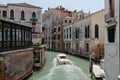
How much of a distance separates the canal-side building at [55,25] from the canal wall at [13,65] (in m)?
30.3

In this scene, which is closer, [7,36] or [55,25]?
[7,36]

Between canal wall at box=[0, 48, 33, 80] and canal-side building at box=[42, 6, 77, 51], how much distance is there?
30.3 meters

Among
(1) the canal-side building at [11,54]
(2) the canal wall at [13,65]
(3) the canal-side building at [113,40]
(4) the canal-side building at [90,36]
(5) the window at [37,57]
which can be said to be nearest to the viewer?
(3) the canal-side building at [113,40]

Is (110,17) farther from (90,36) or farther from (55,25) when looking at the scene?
(55,25)

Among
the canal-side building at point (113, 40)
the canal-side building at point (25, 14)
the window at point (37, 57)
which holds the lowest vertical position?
the window at point (37, 57)

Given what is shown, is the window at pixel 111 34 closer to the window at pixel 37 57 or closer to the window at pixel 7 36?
the window at pixel 7 36

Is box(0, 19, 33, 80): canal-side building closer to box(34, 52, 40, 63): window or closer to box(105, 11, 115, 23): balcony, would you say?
box(34, 52, 40, 63): window

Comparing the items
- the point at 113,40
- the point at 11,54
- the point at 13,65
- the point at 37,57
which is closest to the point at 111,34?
the point at 113,40

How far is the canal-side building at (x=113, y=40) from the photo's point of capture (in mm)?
8180

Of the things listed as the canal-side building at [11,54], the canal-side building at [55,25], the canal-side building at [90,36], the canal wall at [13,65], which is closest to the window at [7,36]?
the canal-side building at [11,54]

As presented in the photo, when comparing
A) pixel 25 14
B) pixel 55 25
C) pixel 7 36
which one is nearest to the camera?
pixel 7 36

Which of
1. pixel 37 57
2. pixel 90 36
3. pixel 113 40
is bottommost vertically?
pixel 37 57

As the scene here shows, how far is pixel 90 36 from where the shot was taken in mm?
27234

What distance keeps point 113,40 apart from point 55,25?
39.0m
